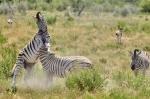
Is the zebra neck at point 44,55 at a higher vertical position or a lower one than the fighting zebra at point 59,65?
higher

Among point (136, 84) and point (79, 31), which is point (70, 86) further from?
point (79, 31)

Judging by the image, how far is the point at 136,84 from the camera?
11773 mm

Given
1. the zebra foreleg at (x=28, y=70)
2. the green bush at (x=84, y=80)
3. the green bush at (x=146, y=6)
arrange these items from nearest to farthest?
the green bush at (x=84, y=80) → the zebra foreleg at (x=28, y=70) → the green bush at (x=146, y=6)

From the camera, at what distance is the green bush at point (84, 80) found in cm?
1136

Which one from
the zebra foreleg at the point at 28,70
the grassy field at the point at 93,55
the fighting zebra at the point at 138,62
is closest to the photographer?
the grassy field at the point at 93,55

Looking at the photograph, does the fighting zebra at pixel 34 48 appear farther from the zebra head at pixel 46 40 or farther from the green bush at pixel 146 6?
the green bush at pixel 146 6

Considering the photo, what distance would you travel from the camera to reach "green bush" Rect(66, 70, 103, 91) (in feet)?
37.3

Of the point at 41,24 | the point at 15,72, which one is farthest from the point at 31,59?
the point at 41,24

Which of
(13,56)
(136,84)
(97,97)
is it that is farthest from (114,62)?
(97,97)

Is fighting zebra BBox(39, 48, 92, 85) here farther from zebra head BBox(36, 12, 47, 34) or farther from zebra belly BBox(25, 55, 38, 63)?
zebra head BBox(36, 12, 47, 34)

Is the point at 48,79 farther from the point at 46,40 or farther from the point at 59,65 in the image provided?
the point at 46,40

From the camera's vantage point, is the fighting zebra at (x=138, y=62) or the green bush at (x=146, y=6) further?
the green bush at (x=146, y=6)

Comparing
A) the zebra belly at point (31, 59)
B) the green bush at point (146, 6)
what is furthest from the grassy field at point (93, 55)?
the green bush at point (146, 6)

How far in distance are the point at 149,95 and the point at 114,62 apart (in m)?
10.3
